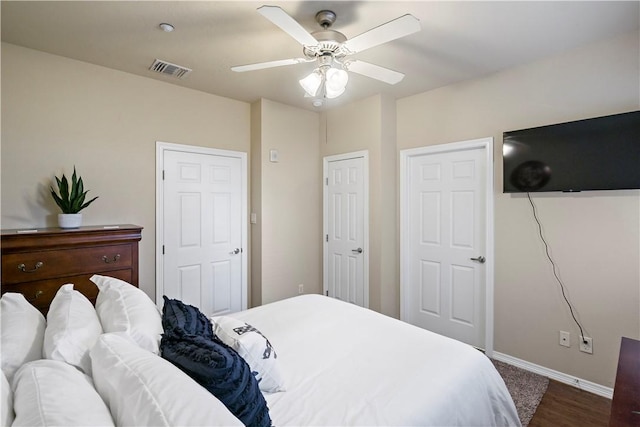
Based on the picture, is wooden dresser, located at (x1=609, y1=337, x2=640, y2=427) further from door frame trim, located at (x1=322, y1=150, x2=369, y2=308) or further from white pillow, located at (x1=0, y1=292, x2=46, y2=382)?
door frame trim, located at (x1=322, y1=150, x2=369, y2=308)

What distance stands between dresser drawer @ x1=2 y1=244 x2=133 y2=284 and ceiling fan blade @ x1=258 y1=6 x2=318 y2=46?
A: 1931 mm

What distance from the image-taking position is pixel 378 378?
1.30 meters

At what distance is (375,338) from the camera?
5.46ft

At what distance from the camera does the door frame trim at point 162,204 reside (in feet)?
9.85

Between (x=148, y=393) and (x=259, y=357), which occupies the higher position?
(x=148, y=393)

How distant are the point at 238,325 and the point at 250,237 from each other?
2.31 m

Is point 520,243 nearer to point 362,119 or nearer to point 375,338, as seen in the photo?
point 375,338

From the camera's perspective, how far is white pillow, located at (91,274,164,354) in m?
1.18

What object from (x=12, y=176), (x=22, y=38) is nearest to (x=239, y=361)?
(x=12, y=176)

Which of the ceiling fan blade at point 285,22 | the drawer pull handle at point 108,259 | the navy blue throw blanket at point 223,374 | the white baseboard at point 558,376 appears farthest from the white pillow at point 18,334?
the white baseboard at point 558,376

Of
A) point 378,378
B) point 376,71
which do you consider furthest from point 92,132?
point 378,378

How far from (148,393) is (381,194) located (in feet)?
9.27

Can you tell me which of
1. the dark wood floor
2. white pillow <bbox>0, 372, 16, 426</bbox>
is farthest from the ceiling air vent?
the dark wood floor

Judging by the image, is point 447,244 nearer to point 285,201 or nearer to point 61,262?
point 285,201
